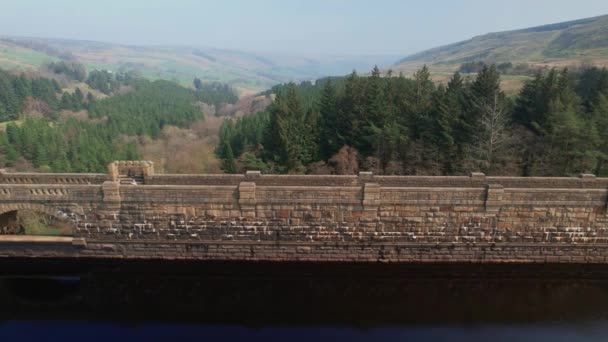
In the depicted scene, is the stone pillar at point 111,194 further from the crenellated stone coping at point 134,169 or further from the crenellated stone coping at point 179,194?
the crenellated stone coping at point 134,169

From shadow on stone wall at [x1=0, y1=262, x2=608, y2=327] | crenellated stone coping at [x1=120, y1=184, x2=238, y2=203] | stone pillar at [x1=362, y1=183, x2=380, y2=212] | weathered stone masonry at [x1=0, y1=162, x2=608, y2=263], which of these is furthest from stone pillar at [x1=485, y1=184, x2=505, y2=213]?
crenellated stone coping at [x1=120, y1=184, x2=238, y2=203]

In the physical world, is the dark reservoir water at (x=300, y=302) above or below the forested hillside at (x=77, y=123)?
below

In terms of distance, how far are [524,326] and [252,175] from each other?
12.7 metres

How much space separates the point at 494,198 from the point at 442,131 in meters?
12.7

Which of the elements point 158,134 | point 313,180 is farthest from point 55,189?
point 158,134

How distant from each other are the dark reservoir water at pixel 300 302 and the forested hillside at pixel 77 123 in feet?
81.1

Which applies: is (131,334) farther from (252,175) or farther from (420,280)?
(420,280)

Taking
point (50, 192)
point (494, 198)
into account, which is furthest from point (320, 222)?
point (50, 192)

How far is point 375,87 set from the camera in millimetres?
31312

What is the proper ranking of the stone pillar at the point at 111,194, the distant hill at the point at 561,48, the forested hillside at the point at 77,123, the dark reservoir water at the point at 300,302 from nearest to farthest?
1. the dark reservoir water at the point at 300,302
2. the stone pillar at the point at 111,194
3. the forested hillside at the point at 77,123
4. the distant hill at the point at 561,48

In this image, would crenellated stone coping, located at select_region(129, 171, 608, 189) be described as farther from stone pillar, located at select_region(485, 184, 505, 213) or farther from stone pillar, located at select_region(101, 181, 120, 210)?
stone pillar, located at select_region(101, 181, 120, 210)

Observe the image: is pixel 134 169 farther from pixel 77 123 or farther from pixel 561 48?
pixel 561 48

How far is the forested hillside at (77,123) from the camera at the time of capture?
4044cm

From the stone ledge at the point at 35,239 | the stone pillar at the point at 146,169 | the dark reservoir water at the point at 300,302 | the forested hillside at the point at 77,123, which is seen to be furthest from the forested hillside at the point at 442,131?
the forested hillside at the point at 77,123
